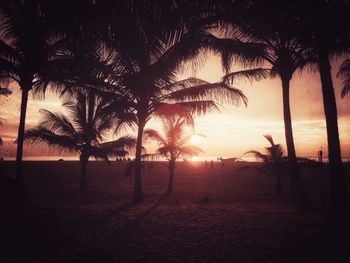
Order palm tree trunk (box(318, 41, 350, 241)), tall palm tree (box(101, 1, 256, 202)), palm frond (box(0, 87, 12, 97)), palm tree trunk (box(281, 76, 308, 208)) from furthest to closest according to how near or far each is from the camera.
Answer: palm frond (box(0, 87, 12, 97))
palm tree trunk (box(281, 76, 308, 208))
tall palm tree (box(101, 1, 256, 202))
palm tree trunk (box(318, 41, 350, 241))

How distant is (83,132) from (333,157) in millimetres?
10706

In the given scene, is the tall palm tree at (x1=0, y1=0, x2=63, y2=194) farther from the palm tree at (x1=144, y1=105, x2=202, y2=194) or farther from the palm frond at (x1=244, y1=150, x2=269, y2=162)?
the palm frond at (x1=244, y1=150, x2=269, y2=162)

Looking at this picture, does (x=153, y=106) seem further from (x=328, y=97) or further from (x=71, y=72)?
(x=328, y=97)

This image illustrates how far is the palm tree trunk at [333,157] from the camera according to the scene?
19.3 feet

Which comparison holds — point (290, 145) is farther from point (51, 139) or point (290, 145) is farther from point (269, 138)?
point (51, 139)

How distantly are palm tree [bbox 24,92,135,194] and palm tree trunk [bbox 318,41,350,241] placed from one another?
915cm

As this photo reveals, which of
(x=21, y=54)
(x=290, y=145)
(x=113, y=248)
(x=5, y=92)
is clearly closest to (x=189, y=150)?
(x=290, y=145)

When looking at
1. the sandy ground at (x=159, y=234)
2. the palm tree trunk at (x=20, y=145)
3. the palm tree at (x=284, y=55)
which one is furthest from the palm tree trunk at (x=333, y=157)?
the palm tree trunk at (x=20, y=145)

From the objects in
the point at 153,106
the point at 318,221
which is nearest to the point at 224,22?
the point at 153,106

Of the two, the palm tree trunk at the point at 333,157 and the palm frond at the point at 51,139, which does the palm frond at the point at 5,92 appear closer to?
the palm frond at the point at 51,139

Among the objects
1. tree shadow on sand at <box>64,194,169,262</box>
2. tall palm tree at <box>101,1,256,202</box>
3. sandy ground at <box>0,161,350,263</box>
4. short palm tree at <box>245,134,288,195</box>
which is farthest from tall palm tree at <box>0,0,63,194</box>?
short palm tree at <box>245,134,288,195</box>

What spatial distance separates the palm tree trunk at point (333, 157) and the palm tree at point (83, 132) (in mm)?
9149

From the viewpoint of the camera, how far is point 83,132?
13.6 metres

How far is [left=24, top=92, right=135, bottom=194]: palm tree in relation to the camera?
13.0 metres
